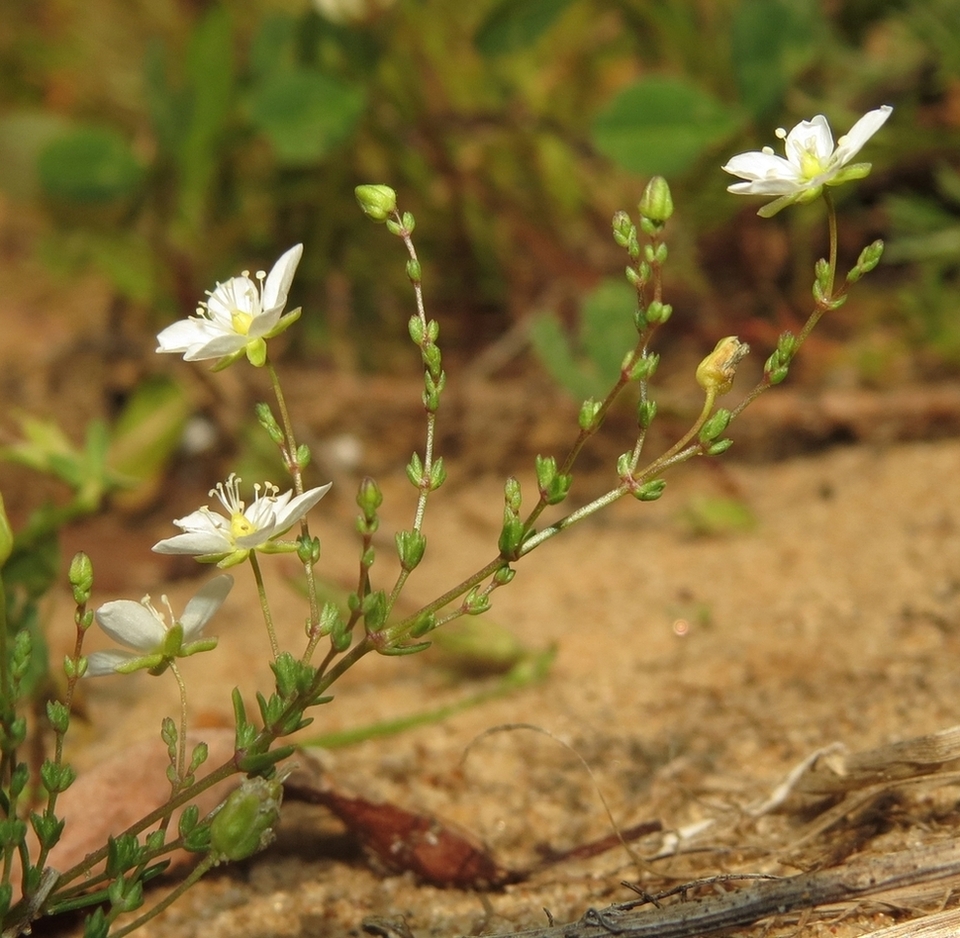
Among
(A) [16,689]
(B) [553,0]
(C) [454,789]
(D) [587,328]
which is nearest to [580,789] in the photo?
(C) [454,789]

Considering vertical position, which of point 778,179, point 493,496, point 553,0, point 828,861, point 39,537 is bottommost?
point 828,861

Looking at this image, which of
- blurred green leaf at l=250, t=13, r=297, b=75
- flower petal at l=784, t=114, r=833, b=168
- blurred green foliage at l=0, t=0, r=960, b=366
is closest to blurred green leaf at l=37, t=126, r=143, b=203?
blurred green foliage at l=0, t=0, r=960, b=366

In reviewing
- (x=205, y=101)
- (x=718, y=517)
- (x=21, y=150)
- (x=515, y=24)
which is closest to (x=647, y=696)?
(x=718, y=517)

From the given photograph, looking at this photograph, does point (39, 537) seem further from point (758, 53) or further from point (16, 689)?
point (758, 53)

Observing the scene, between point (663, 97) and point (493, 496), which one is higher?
point (663, 97)

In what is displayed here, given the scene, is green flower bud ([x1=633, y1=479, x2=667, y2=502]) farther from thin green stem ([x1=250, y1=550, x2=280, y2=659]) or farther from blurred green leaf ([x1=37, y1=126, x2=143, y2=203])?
blurred green leaf ([x1=37, y1=126, x2=143, y2=203])

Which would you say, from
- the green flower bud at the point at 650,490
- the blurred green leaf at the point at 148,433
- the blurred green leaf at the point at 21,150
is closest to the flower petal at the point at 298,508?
the green flower bud at the point at 650,490

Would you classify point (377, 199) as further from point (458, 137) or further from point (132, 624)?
point (458, 137)

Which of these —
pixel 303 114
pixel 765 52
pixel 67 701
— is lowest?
pixel 67 701
